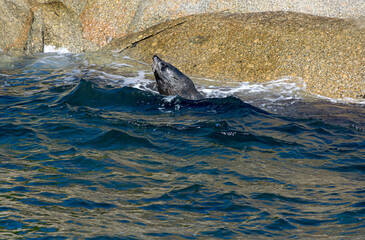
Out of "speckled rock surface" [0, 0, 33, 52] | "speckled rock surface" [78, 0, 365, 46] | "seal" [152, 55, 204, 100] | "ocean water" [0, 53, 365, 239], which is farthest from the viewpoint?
"speckled rock surface" [0, 0, 33, 52]

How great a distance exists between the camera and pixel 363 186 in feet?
15.6

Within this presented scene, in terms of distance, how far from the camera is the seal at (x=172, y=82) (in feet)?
27.9

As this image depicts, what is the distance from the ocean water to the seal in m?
0.41

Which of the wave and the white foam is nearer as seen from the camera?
the wave

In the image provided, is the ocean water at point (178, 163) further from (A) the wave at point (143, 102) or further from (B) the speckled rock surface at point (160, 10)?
(B) the speckled rock surface at point (160, 10)

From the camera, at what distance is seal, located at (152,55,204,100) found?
850 cm

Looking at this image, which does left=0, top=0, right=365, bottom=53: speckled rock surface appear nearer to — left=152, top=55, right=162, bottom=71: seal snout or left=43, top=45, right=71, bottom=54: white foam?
left=43, top=45, right=71, bottom=54: white foam

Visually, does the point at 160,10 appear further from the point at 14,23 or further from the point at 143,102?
the point at 143,102

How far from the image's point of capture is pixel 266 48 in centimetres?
1000

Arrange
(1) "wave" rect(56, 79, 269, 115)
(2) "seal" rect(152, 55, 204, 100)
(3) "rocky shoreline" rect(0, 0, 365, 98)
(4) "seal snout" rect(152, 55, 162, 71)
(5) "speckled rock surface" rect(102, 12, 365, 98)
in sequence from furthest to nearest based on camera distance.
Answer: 1. (3) "rocky shoreline" rect(0, 0, 365, 98)
2. (5) "speckled rock surface" rect(102, 12, 365, 98)
3. (4) "seal snout" rect(152, 55, 162, 71)
4. (2) "seal" rect(152, 55, 204, 100)
5. (1) "wave" rect(56, 79, 269, 115)

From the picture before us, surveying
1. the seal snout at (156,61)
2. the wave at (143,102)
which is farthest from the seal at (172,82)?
the wave at (143,102)

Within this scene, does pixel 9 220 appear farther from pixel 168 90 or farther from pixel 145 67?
pixel 145 67

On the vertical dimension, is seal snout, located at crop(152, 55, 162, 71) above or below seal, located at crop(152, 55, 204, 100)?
above

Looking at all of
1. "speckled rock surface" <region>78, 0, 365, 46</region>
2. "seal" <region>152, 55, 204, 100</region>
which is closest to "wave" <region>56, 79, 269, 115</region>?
"seal" <region>152, 55, 204, 100</region>
